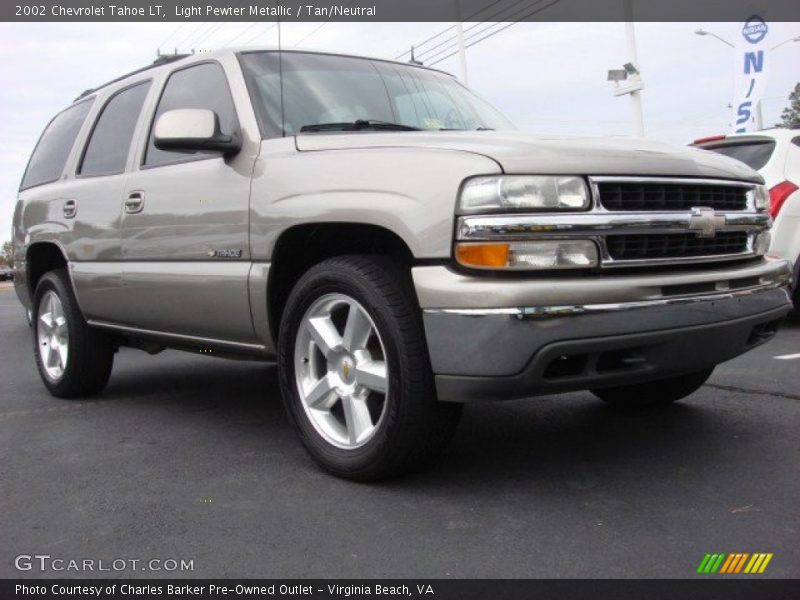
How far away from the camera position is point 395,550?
2521 millimetres

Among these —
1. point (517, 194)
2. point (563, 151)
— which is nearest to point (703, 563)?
point (517, 194)

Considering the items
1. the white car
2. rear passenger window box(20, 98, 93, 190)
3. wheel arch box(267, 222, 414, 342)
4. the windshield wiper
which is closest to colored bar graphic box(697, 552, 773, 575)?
wheel arch box(267, 222, 414, 342)

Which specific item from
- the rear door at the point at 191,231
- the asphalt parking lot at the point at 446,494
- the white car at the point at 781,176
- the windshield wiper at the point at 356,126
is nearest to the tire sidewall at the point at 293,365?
the asphalt parking lot at the point at 446,494

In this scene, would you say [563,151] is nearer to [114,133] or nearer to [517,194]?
[517,194]

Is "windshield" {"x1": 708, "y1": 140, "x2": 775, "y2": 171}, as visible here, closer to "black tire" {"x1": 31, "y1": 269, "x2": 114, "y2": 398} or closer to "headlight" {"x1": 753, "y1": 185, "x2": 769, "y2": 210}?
"headlight" {"x1": 753, "y1": 185, "x2": 769, "y2": 210}

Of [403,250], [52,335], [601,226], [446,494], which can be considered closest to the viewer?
[601,226]

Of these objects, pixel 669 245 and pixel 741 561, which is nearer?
pixel 741 561

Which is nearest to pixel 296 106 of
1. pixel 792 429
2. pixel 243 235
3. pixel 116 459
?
pixel 243 235

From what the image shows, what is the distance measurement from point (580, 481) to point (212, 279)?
5.95ft

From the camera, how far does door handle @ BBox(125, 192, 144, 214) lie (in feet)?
13.9

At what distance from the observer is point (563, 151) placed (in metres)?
2.87

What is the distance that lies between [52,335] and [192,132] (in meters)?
2.40

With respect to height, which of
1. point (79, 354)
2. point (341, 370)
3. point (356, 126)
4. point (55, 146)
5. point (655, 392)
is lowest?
point (655, 392)

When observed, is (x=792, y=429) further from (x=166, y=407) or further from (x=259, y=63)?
(x=166, y=407)
